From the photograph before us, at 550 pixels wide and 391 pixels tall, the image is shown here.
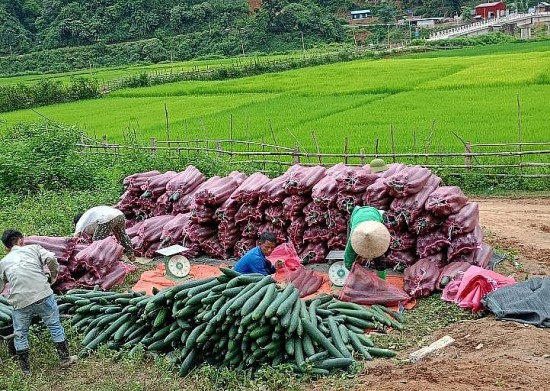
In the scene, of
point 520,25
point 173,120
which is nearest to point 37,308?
point 173,120

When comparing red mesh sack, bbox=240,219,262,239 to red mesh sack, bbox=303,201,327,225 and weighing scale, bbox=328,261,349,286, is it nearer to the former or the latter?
red mesh sack, bbox=303,201,327,225

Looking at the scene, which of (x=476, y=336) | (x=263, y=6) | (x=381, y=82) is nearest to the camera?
(x=476, y=336)

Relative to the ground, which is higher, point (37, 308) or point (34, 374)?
point (37, 308)

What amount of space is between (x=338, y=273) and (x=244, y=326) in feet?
8.09

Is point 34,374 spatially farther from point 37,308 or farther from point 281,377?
point 281,377

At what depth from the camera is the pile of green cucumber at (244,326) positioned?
6230 mm

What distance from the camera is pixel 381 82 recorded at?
30.1 meters

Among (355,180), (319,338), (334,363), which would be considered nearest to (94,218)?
(355,180)

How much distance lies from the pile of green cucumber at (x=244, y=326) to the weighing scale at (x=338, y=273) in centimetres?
103

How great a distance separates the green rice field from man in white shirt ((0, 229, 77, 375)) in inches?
400

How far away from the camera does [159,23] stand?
64.1 metres

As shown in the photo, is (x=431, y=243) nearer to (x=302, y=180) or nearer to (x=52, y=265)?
(x=302, y=180)

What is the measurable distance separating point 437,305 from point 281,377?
251 centimetres

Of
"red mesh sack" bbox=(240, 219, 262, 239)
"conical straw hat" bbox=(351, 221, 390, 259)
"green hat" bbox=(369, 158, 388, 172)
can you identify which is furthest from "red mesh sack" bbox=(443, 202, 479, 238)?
"red mesh sack" bbox=(240, 219, 262, 239)
